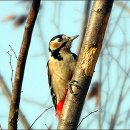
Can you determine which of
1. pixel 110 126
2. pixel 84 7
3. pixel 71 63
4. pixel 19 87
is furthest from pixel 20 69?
pixel 84 7

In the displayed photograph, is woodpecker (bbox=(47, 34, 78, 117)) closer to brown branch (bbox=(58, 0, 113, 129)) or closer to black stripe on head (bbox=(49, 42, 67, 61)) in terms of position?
black stripe on head (bbox=(49, 42, 67, 61))

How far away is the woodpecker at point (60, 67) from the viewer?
3.32m

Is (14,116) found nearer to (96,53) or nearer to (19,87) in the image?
(19,87)

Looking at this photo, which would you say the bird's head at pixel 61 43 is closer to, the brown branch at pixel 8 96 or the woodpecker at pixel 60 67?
the woodpecker at pixel 60 67

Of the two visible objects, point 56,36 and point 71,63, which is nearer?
point 71,63

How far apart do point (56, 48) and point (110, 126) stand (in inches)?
33.6

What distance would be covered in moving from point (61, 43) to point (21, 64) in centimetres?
167

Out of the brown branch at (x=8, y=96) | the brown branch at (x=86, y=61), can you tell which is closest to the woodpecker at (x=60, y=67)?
the brown branch at (x=8, y=96)

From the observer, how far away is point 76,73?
2107 mm

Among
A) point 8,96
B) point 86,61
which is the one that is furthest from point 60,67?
point 86,61

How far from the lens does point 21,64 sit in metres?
1.98

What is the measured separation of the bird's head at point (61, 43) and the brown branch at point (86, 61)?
1.43 meters

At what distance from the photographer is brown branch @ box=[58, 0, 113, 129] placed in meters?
1.93

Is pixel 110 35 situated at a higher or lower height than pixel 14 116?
higher
